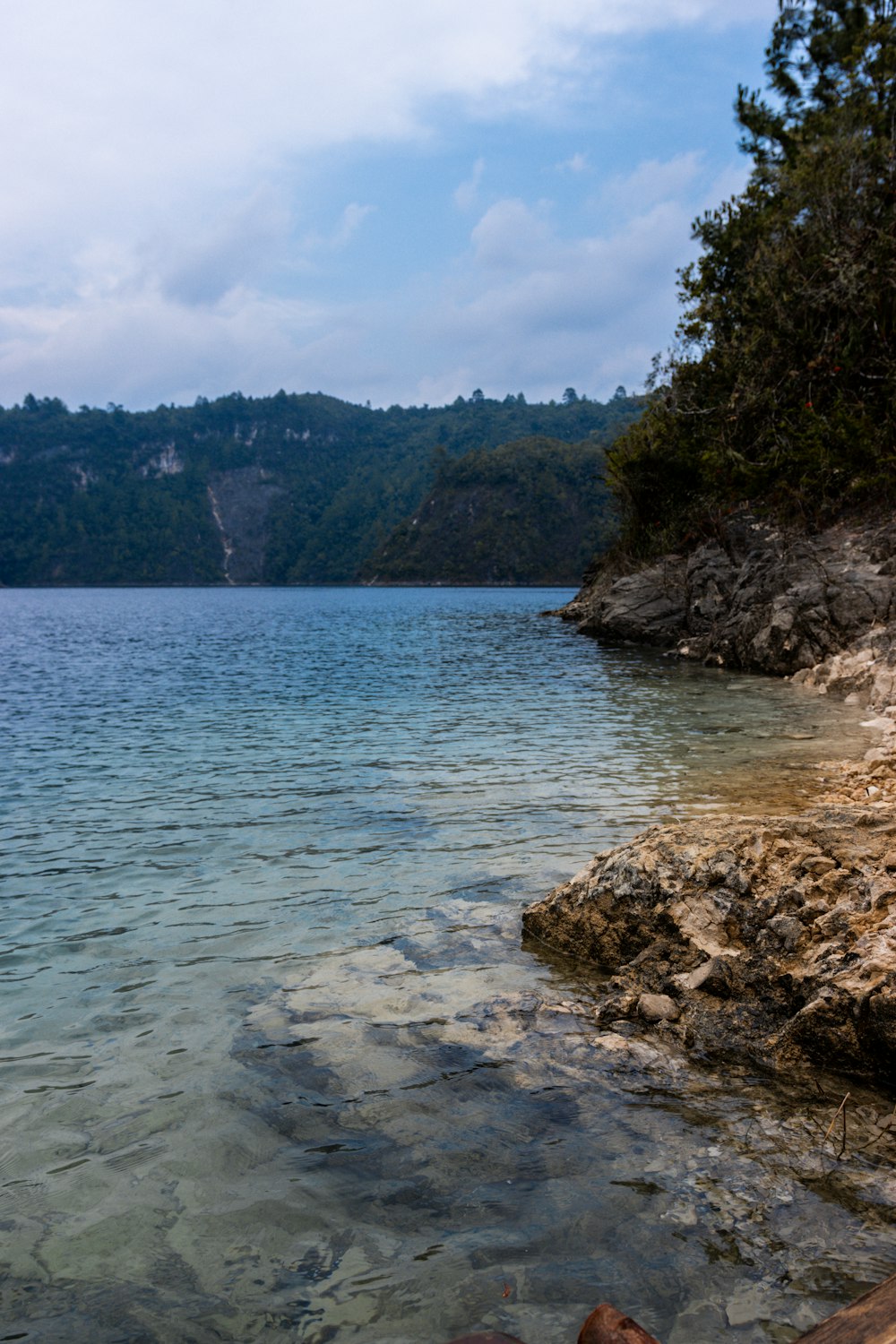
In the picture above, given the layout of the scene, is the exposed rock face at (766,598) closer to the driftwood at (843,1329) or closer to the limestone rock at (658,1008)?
the limestone rock at (658,1008)

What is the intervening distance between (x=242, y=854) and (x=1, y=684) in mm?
21475

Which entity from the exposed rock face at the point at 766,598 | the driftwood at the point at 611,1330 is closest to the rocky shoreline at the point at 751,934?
the driftwood at the point at 611,1330

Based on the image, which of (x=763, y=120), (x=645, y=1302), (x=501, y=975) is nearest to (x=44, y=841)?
(x=501, y=975)


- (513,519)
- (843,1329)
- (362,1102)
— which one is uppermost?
(513,519)

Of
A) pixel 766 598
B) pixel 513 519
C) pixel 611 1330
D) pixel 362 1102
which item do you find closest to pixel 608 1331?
pixel 611 1330

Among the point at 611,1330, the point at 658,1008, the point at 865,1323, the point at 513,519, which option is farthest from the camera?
the point at 513,519

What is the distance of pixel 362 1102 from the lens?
4.77 m

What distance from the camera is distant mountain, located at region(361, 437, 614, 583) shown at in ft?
517

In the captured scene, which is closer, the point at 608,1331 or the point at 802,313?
the point at 608,1331

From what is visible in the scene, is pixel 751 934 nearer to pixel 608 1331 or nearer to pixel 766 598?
pixel 608 1331

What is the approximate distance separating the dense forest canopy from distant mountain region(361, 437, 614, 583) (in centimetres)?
11180

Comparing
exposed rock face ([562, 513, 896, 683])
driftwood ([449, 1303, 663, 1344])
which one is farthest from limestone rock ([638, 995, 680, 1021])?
exposed rock face ([562, 513, 896, 683])

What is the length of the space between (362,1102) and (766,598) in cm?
2662

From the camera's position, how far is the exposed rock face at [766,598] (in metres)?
24.1
